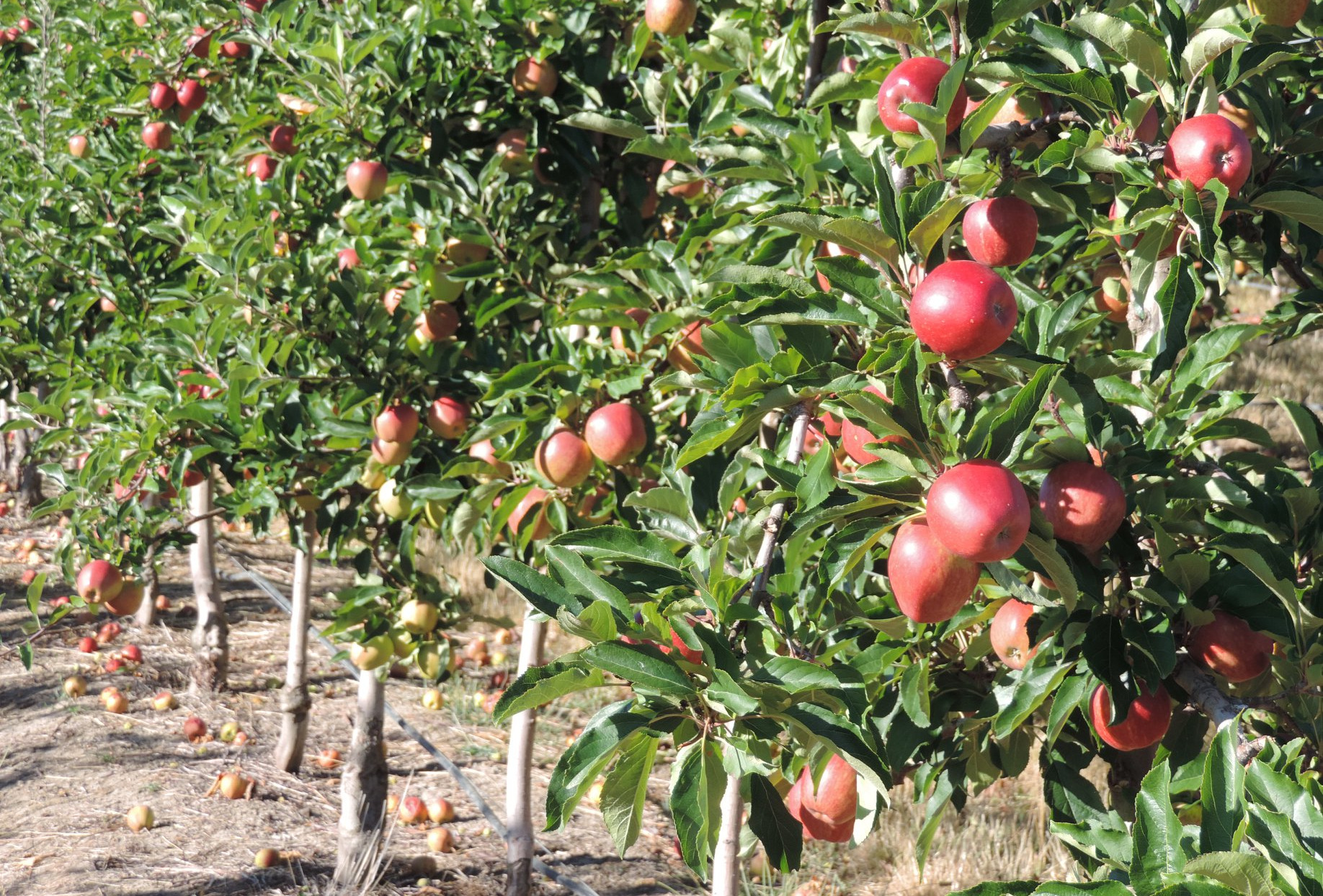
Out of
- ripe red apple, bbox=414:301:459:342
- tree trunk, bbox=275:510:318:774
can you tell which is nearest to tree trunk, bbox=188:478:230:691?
tree trunk, bbox=275:510:318:774

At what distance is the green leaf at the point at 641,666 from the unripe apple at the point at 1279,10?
1.19 meters

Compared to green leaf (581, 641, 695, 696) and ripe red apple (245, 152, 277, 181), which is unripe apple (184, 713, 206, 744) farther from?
green leaf (581, 641, 695, 696)

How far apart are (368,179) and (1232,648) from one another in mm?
2168

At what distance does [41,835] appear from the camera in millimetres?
3596

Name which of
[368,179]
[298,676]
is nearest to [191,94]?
[368,179]

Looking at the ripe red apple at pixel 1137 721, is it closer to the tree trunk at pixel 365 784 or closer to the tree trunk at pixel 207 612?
the tree trunk at pixel 365 784

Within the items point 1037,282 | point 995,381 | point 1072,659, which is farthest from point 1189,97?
point 1037,282

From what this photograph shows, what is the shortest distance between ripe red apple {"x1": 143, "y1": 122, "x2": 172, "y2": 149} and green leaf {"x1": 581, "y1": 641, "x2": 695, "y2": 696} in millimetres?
3365

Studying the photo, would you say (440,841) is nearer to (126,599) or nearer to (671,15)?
(126,599)

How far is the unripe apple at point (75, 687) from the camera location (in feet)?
15.5

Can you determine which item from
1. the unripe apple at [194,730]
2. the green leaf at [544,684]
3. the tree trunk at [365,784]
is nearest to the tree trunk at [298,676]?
the unripe apple at [194,730]

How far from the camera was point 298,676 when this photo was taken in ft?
13.0

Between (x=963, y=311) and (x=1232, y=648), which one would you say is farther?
(x=1232, y=648)

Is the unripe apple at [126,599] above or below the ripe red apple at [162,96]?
below
